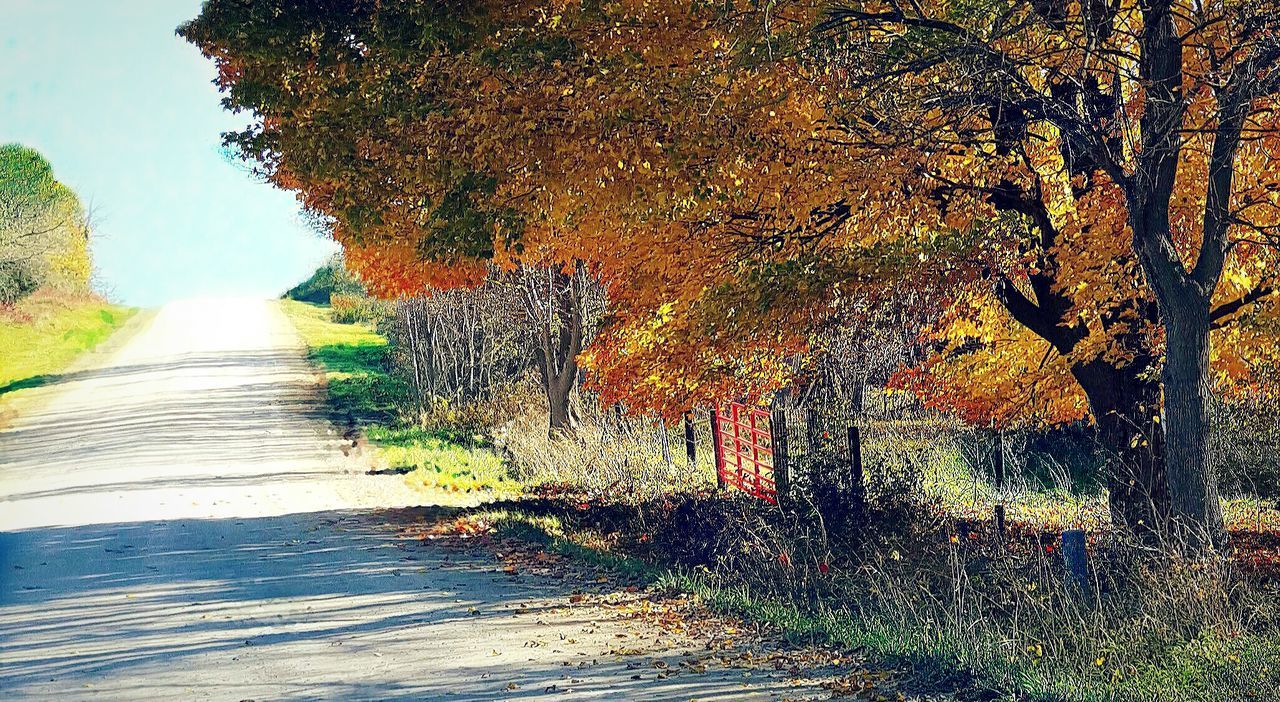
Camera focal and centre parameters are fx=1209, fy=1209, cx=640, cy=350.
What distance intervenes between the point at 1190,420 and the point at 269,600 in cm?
783

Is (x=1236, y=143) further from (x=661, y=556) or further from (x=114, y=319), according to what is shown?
(x=114, y=319)

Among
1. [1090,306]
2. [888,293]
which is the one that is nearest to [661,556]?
[888,293]

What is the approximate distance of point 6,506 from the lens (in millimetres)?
17328

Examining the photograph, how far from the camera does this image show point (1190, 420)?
930 centimetres

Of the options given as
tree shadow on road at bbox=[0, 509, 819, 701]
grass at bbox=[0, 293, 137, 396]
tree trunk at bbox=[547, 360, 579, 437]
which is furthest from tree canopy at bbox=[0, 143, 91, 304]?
tree shadow on road at bbox=[0, 509, 819, 701]

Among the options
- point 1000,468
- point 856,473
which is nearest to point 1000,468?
point 1000,468

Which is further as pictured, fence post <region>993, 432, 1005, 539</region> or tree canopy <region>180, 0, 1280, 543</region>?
fence post <region>993, 432, 1005, 539</region>

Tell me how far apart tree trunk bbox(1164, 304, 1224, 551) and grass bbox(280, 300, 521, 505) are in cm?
1146

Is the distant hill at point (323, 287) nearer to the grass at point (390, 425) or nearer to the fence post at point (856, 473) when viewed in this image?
the grass at point (390, 425)

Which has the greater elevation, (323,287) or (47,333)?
(323,287)

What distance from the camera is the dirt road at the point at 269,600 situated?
7.90 meters

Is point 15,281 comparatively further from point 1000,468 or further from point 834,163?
point 834,163

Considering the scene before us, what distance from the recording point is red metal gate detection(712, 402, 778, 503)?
16.0 meters

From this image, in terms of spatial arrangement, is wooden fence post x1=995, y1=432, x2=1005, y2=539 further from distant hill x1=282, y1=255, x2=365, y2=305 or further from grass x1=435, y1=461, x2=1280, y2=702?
distant hill x1=282, y1=255, x2=365, y2=305
